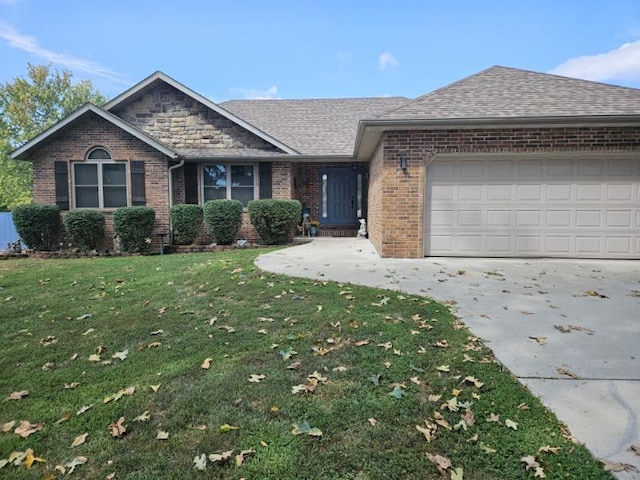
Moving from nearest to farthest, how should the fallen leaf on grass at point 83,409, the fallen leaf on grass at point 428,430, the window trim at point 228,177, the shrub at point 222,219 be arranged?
the fallen leaf on grass at point 428,430 < the fallen leaf on grass at point 83,409 < the shrub at point 222,219 < the window trim at point 228,177

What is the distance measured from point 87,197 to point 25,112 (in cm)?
2829

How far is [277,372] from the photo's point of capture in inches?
120

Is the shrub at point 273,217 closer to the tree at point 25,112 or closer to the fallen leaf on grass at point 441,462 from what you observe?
the fallen leaf on grass at point 441,462

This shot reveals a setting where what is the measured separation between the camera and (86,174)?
11938 mm

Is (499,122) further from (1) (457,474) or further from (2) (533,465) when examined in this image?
(1) (457,474)

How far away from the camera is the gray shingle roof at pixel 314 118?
13.8m

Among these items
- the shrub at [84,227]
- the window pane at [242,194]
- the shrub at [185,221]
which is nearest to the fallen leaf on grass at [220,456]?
the shrub at [185,221]

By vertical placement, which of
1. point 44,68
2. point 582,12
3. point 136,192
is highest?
point 44,68

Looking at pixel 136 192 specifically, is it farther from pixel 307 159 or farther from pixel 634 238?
pixel 634 238

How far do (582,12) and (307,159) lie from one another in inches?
341

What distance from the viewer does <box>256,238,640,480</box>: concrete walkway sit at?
7.97 ft

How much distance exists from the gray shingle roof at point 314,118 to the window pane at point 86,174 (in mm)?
5387

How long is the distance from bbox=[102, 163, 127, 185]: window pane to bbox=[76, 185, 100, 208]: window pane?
42 cm

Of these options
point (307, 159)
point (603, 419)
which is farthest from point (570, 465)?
point (307, 159)
